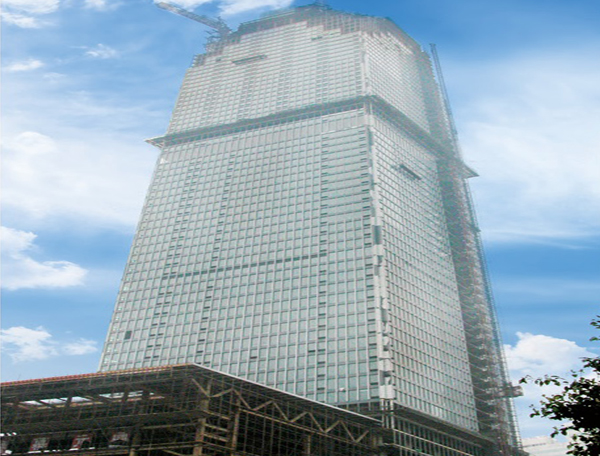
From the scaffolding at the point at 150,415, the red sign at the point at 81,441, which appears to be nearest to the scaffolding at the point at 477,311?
the scaffolding at the point at 150,415

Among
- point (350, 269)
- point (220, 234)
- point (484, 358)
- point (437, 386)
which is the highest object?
point (220, 234)

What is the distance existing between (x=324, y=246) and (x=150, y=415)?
200ft

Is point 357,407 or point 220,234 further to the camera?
point 220,234

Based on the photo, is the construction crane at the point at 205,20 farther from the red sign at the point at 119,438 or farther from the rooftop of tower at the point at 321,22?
the red sign at the point at 119,438

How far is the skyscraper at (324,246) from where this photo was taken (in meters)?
102

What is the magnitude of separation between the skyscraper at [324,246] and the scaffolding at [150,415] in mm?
26574

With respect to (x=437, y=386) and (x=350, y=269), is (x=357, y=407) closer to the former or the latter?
(x=437, y=386)

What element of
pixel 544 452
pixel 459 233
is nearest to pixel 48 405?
pixel 459 233

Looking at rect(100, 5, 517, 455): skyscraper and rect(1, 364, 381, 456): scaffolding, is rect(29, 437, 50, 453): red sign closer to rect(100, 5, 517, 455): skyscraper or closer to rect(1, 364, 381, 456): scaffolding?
rect(1, 364, 381, 456): scaffolding

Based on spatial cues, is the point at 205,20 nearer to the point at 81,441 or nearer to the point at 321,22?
the point at 321,22

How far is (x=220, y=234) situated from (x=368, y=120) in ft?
136

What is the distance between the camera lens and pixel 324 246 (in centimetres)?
11556

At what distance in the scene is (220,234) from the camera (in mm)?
125188

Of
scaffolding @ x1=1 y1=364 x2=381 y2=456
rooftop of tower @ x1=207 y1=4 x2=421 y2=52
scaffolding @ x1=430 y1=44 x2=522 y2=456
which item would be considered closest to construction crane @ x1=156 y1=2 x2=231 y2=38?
rooftop of tower @ x1=207 y1=4 x2=421 y2=52
